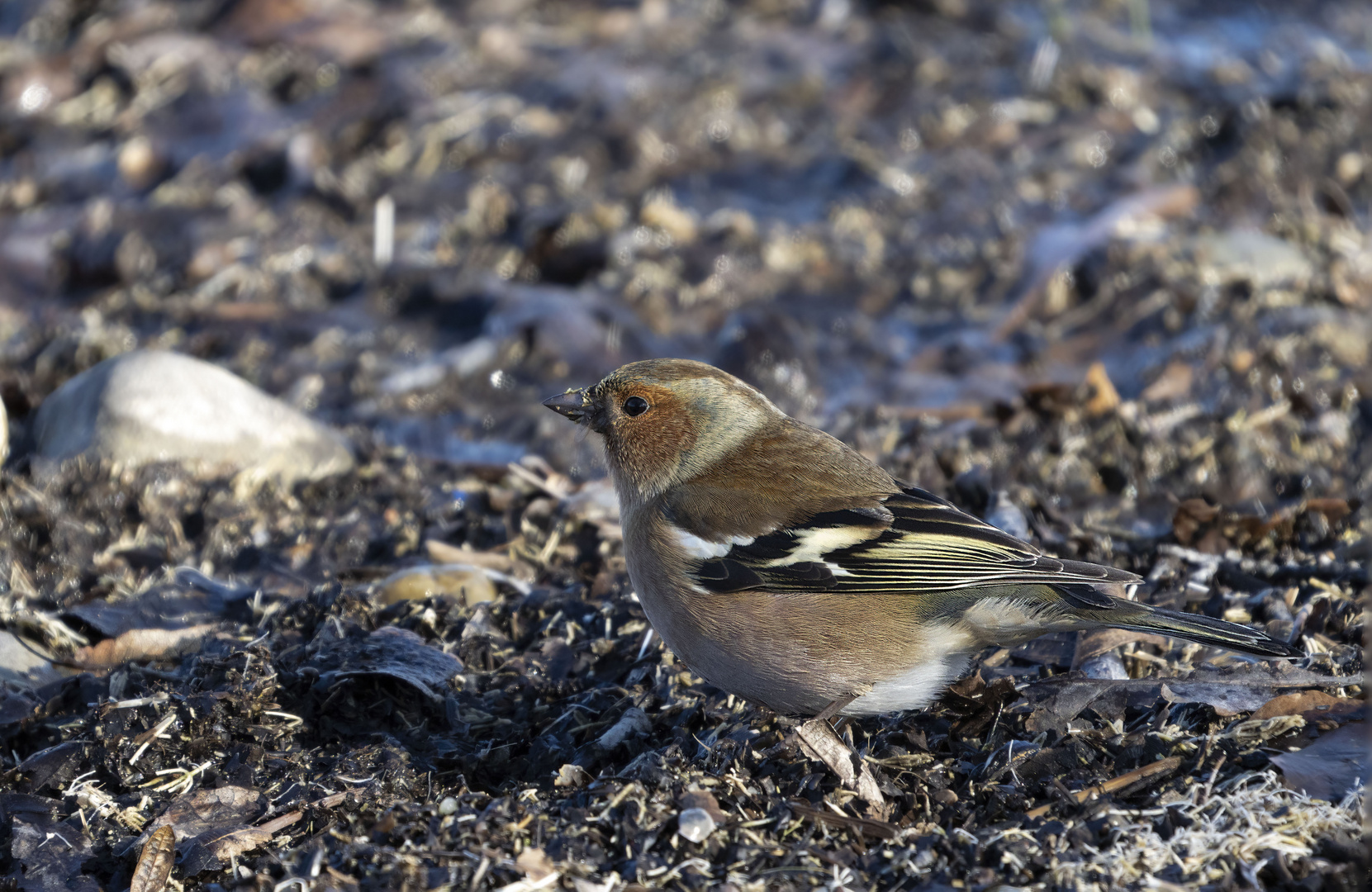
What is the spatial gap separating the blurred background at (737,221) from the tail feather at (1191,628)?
1.73 m

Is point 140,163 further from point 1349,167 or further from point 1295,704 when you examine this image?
point 1349,167

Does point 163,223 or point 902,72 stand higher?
point 902,72

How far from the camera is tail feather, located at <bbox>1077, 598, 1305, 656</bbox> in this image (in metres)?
3.58

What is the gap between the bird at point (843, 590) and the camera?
384 centimetres

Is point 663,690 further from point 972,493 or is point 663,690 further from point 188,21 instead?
point 188,21

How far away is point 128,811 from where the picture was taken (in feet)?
12.0

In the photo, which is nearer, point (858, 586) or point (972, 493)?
point (858, 586)

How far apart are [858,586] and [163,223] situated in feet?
18.9

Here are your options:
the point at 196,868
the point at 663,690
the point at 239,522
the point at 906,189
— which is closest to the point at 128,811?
the point at 196,868

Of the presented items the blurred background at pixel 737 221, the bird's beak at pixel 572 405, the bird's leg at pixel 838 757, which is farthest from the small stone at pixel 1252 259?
the bird's leg at pixel 838 757

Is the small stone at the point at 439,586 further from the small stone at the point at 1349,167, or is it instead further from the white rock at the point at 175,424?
the small stone at the point at 1349,167

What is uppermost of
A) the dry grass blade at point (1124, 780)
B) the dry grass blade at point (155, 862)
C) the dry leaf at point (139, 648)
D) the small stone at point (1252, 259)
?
the dry grass blade at point (1124, 780)

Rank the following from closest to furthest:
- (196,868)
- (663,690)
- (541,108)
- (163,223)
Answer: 1. (196,868)
2. (663,690)
3. (163,223)
4. (541,108)

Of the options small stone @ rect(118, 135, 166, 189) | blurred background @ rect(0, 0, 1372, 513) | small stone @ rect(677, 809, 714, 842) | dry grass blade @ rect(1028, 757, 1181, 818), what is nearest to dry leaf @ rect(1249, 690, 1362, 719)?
dry grass blade @ rect(1028, 757, 1181, 818)
